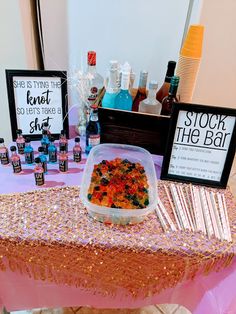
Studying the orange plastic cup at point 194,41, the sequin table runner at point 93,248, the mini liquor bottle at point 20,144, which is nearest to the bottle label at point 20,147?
the mini liquor bottle at point 20,144

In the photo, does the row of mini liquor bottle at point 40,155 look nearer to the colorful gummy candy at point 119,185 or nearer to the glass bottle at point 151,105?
the colorful gummy candy at point 119,185

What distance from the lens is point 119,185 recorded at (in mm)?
798

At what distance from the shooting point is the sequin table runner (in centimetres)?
70

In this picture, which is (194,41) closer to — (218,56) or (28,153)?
(28,153)

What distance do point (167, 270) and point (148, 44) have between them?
119 centimetres

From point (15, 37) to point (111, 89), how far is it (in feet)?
1.98

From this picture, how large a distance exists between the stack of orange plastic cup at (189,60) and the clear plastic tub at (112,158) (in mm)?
382

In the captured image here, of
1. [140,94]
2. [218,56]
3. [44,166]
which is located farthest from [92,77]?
[218,56]

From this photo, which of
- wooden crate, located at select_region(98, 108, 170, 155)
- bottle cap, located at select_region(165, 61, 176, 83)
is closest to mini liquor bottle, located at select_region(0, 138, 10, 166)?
wooden crate, located at select_region(98, 108, 170, 155)

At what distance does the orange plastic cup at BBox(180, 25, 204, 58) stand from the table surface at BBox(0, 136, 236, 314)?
52 centimetres

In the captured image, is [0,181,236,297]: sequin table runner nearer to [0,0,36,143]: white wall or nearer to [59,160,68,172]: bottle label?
[59,160,68,172]: bottle label

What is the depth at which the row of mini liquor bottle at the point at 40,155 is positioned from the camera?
86 cm

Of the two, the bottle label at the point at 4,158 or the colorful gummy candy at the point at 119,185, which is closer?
the colorful gummy candy at the point at 119,185

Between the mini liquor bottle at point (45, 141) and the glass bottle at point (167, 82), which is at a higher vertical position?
the glass bottle at point (167, 82)
